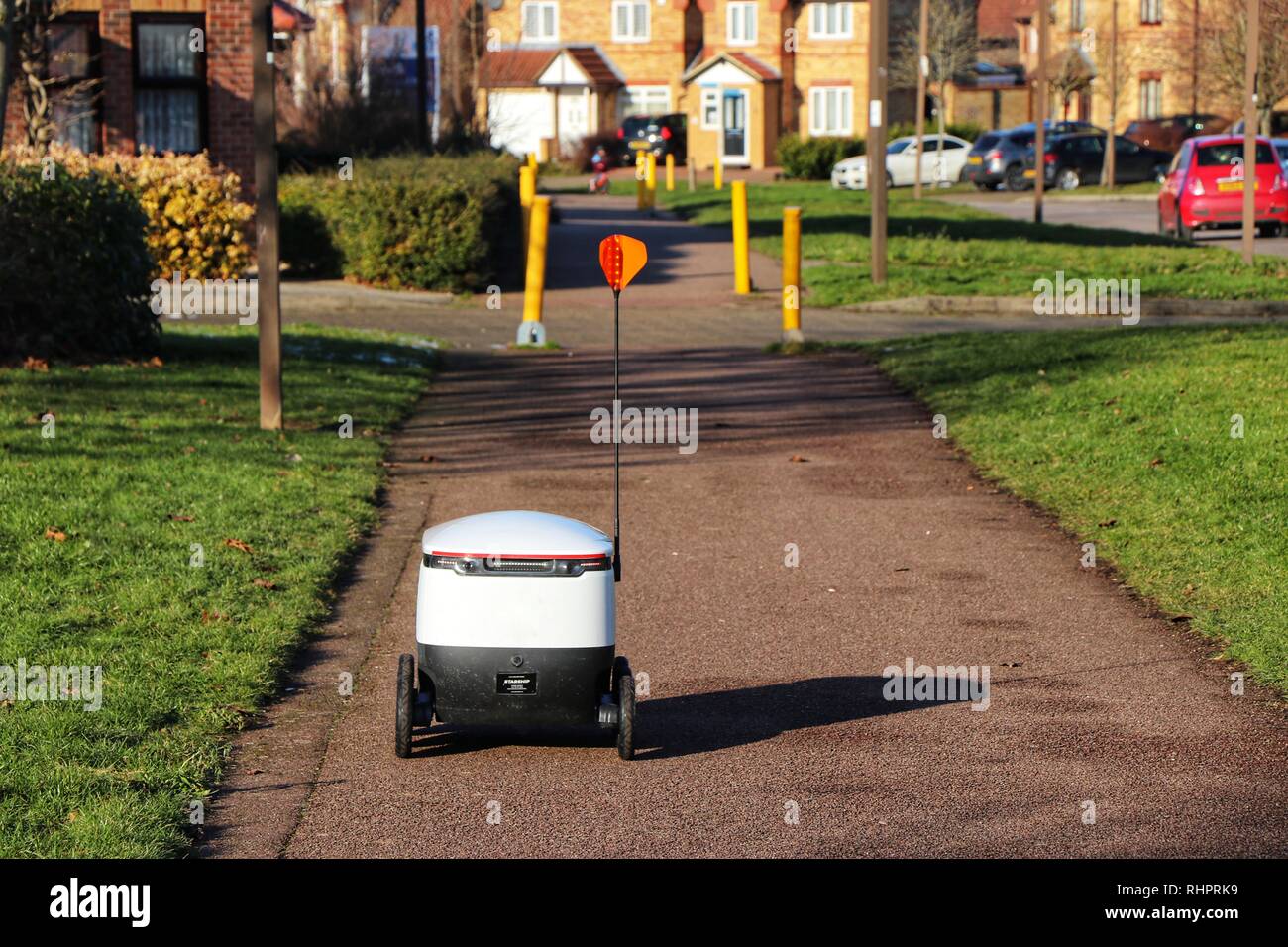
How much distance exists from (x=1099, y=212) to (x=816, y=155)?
16.7 metres

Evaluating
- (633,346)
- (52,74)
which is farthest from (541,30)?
(633,346)

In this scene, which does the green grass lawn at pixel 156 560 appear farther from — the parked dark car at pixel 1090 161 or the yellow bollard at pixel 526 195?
the parked dark car at pixel 1090 161

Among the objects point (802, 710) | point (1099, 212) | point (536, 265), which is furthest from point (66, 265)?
point (1099, 212)

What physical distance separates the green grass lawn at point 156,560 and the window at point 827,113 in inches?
2226

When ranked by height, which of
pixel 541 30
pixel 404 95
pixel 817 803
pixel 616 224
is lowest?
pixel 817 803

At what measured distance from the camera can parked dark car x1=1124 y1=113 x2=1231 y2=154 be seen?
5703 cm

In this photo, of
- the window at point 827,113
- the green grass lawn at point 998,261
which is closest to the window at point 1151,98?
the window at point 827,113

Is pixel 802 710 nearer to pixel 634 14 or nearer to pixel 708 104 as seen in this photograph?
pixel 708 104

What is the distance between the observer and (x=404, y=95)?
35.6 m

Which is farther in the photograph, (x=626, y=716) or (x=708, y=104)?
(x=708, y=104)

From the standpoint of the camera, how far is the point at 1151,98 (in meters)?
67.6

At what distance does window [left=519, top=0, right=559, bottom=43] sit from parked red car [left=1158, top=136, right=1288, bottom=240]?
48389mm
